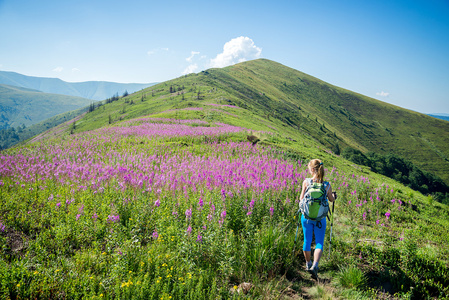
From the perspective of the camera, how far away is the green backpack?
5059 millimetres

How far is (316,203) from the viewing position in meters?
5.05

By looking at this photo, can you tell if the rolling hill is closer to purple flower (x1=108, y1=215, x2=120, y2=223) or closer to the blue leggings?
the blue leggings

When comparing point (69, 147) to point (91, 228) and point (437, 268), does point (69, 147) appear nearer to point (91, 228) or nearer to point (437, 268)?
point (91, 228)

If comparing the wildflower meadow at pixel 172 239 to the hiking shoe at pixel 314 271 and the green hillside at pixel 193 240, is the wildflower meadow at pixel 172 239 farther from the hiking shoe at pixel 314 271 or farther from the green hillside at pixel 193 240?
the hiking shoe at pixel 314 271

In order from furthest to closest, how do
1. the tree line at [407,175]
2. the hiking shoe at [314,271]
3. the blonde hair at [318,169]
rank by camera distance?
the tree line at [407,175] < the blonde hair at [318,169] < the hiking shoe at [314,271]

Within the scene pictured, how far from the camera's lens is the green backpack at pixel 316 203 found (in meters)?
5.06

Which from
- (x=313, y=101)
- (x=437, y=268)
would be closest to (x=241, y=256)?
(x=437, y=268)

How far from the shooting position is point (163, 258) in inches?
185

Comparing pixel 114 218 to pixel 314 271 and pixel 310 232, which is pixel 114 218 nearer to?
pixel 310 232

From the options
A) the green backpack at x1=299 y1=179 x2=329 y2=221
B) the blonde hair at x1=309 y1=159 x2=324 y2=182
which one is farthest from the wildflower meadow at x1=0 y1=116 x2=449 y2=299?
the blonde hair at x1=309 y1=159 x2=324 y2=182

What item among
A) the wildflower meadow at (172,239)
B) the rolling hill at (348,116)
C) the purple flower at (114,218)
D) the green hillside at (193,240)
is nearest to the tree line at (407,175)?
the rolling hill at (348,116)

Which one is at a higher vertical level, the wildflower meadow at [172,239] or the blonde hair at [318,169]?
the blonde hair at [318,169]

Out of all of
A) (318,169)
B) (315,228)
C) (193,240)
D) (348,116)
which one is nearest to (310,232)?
(315,228)

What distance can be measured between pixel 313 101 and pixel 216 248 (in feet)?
584
